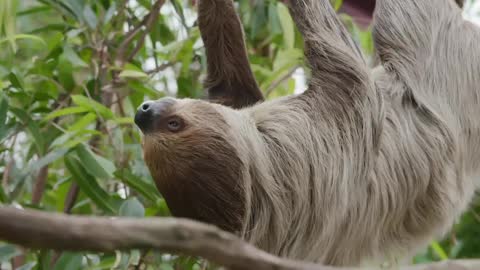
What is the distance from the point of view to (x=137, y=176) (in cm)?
433

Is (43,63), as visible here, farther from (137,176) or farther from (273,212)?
(273,212)

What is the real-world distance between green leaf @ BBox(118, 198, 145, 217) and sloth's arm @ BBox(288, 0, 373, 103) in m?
1.04

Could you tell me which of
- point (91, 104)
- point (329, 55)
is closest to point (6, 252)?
point (91, 104)

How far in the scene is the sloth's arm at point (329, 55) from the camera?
385 cm

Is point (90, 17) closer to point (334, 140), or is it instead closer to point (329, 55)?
point (329, 55)

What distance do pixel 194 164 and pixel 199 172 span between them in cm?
4

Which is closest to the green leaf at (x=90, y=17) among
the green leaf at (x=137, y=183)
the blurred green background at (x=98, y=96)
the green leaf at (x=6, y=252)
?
the blurred green background at (x=98, y=96)

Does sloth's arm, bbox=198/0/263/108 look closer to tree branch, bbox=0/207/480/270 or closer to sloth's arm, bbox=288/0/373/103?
sloth's arm, bbox=288/0/373/103

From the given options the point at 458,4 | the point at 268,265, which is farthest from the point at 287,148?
the point at 268,265

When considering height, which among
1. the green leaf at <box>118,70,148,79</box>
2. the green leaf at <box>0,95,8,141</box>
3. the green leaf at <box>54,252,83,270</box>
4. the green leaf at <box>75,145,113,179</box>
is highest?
the green leaf at <box>0,95,8,141</box>

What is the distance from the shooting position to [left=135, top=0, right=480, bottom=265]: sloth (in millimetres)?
3561

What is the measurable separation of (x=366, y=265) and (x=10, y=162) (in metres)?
2.17

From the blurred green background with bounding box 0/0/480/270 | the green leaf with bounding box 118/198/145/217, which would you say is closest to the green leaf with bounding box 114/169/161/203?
the blurred green background with bounding box 0/0/480/270

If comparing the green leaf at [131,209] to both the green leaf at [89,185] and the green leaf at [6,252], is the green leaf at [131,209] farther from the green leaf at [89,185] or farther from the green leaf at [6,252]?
the green leaf at [6,252]
